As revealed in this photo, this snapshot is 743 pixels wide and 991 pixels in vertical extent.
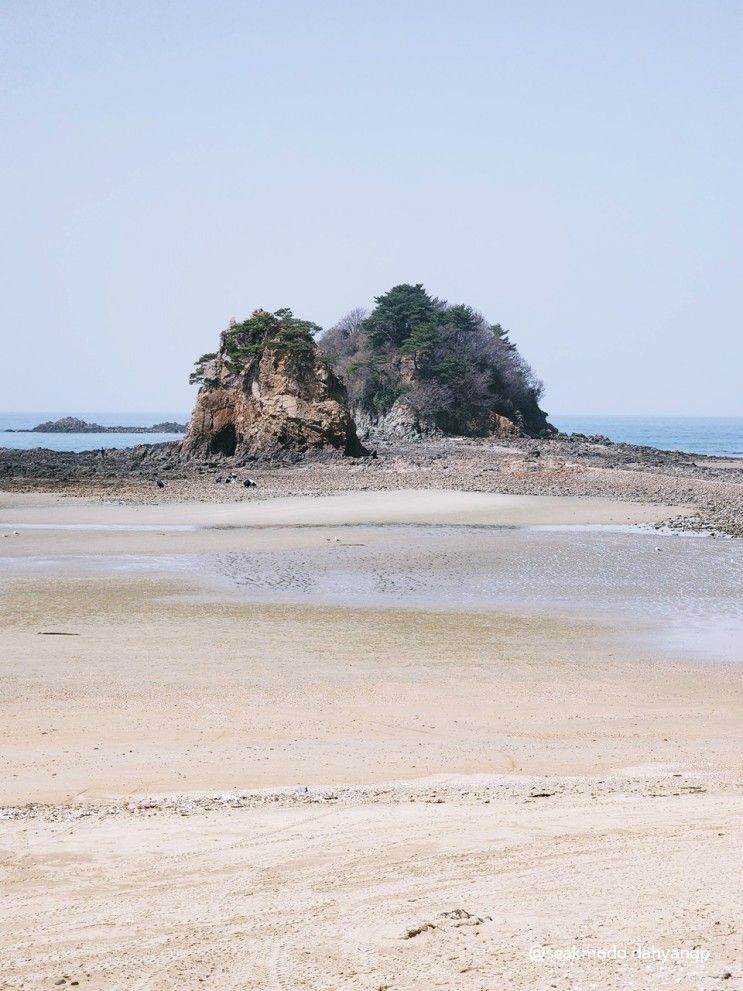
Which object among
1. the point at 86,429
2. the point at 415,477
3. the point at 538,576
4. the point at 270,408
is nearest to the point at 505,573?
the point at 538,576

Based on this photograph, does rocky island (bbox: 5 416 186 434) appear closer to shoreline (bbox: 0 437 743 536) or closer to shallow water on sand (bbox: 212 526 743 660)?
shoreline (bbox: 0 437 743 536)

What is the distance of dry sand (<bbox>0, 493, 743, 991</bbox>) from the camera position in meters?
4.23

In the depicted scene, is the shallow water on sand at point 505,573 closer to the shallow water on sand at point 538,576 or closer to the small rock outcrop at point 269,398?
the shallow water on sand at point 538,576

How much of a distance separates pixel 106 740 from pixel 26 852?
2644 mm

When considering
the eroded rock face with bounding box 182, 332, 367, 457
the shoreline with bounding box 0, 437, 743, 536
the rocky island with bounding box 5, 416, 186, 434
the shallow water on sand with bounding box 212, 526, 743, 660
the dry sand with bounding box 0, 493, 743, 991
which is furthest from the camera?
the rocky island with bounding box 5, 416, 186, 434

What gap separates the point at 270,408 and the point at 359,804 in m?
36.5

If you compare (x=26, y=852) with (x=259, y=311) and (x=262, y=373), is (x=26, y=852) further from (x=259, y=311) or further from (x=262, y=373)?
(x=259, y=311)

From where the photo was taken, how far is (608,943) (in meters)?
4.20

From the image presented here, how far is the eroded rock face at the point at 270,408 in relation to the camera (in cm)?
4150

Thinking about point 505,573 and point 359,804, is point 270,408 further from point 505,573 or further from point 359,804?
point 359,804

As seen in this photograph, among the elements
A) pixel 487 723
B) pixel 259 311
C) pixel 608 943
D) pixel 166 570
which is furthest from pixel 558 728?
pixel 259 311

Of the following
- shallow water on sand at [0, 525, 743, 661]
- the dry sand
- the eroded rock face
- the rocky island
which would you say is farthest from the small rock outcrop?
the rocky island

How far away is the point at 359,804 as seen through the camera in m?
6.22

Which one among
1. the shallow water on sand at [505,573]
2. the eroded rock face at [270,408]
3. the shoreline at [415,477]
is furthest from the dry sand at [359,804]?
the eroded rock face at [270,408]
